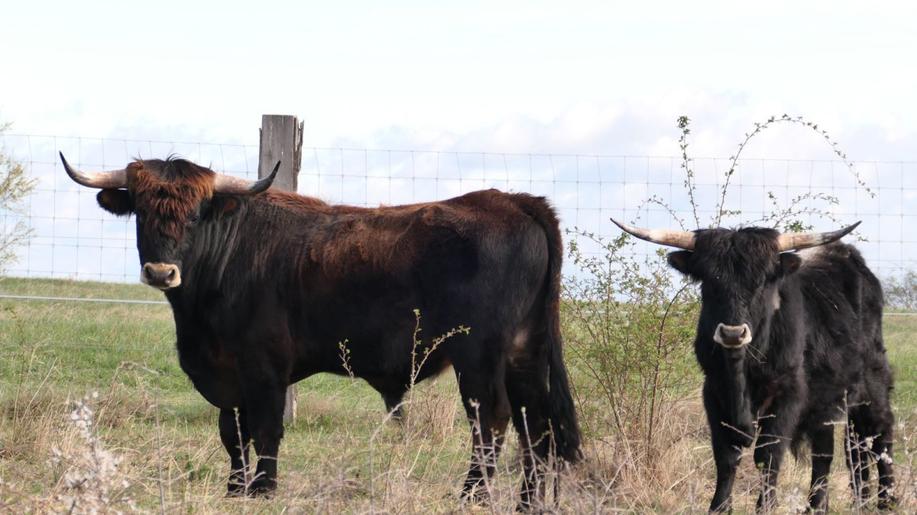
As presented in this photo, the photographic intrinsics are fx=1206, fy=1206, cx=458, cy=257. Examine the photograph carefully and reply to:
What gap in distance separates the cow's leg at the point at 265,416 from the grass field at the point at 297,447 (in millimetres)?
310

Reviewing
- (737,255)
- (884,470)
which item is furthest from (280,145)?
(884,470)

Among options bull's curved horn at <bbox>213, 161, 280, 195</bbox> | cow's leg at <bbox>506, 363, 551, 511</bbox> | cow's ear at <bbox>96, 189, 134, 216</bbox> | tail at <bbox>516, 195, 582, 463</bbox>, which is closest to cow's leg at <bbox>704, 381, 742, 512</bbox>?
tail at <bbox>516, 195, 582, 463</bbox>

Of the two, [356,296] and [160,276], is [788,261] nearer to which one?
[356,296]

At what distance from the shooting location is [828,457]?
295 inches

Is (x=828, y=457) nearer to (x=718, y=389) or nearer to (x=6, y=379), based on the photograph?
(x=718, y=389)

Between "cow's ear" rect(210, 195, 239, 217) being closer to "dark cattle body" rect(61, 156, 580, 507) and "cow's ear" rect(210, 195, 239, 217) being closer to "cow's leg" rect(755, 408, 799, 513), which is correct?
"dark cattle body" rect(61, 156, 580, 507)

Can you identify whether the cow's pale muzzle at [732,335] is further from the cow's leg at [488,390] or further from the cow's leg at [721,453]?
the cow's leg at [488,390]

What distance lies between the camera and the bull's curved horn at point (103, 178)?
808 centimetres

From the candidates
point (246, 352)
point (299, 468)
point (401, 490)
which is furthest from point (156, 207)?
point (401, 490)

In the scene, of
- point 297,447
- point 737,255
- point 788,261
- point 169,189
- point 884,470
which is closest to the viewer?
point 737,255

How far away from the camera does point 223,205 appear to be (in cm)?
792

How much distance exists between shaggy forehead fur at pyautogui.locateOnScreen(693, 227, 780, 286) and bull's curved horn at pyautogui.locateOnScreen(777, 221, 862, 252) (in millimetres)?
159

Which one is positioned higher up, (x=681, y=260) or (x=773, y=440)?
(x=681, y=260)

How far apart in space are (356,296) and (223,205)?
115cm
